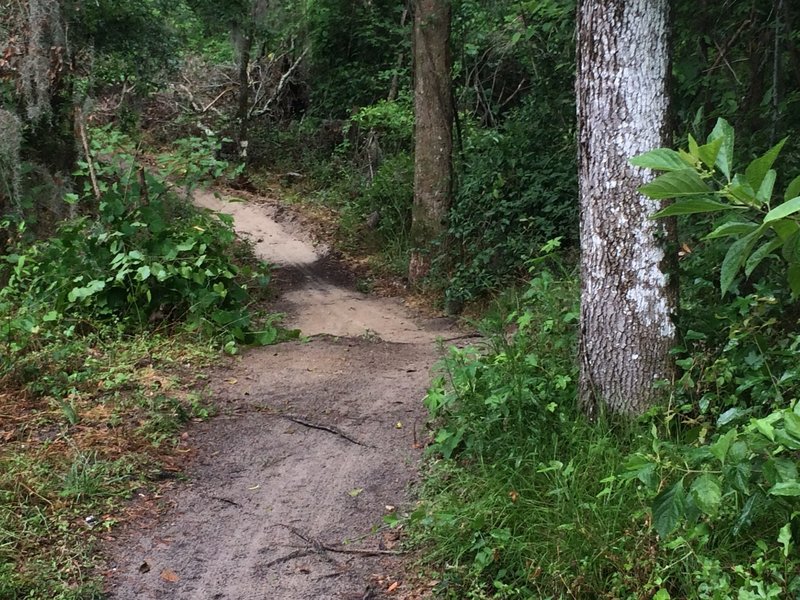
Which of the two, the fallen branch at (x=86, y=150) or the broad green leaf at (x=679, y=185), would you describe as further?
the fallen branch at (x=86, y=150)

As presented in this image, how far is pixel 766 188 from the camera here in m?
1.35

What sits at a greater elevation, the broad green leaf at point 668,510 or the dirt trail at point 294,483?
the broad green leaf at point 668,510

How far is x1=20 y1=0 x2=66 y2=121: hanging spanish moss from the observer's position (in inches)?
288

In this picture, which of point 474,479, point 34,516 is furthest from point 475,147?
point 34,516

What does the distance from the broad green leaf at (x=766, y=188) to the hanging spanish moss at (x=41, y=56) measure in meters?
7.97

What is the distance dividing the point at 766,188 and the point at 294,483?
10.9ft

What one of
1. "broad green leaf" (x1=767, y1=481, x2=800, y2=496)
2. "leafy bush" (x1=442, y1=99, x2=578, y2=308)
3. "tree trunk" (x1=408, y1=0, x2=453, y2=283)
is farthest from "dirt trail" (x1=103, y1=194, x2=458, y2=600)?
"tree trunk" (x1=408, y1=0, x2=453, y2=283)

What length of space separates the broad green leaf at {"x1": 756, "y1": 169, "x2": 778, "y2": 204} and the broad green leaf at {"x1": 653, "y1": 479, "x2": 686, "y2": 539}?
1138mm

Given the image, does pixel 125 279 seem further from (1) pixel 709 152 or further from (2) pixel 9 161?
(1) pixel 709 152

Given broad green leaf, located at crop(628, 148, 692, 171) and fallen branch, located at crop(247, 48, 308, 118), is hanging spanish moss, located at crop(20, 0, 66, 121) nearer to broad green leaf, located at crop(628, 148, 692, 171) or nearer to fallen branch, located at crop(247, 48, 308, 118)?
broad green leaf, located at crop(628, 148, 692, 171)

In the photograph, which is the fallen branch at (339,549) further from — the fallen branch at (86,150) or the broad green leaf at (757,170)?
the fallen branch at (86,150)

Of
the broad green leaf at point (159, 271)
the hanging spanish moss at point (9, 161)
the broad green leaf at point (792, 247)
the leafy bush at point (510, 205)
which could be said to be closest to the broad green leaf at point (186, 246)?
the broad green leaf at point (159, 271)

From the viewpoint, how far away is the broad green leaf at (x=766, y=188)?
1.35m

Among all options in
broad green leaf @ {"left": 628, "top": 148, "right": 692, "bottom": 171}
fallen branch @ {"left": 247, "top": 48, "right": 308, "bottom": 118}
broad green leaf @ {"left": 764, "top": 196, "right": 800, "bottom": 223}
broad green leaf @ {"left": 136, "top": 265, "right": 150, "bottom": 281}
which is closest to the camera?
broad green leaf @ {"left": 764, "top": 196, "right": 800, "bottom": 223}
